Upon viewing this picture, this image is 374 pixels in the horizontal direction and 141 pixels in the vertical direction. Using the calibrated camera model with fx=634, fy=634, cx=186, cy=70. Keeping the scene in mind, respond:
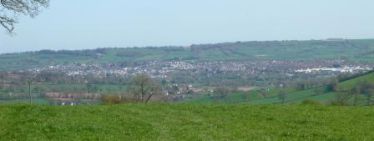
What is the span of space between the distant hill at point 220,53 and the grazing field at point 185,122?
370 ft

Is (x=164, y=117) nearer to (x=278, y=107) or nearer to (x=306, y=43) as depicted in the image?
(x=278, y=107)

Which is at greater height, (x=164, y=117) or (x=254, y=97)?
(x=164, y=117)

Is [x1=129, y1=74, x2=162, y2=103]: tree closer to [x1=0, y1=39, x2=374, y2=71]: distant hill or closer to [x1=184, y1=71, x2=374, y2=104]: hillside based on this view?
[x1=184, y1=71, x2=374, y2=104]: hillside

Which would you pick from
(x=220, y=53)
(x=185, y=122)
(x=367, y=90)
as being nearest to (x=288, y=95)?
(x=367, y=90)

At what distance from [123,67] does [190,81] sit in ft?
67.7

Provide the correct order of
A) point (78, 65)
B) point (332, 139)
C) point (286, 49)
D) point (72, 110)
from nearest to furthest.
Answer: point (332, 139), point (72, 110), point (78, 65), point (286, 49)

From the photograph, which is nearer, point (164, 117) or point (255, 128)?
point (255, 128)

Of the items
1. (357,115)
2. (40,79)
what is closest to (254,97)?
(40,79)

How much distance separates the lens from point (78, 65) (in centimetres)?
13525

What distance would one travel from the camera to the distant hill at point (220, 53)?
150 metres

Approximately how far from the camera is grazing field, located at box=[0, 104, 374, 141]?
19.3 metres

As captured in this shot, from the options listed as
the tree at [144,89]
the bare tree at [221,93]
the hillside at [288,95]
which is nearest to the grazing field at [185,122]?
the tree at [144,89]

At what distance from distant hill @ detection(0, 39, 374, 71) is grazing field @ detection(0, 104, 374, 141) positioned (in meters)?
113

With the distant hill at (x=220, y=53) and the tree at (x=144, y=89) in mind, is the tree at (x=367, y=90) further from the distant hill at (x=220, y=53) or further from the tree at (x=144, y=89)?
the distant hill at (x=220, y=53)
